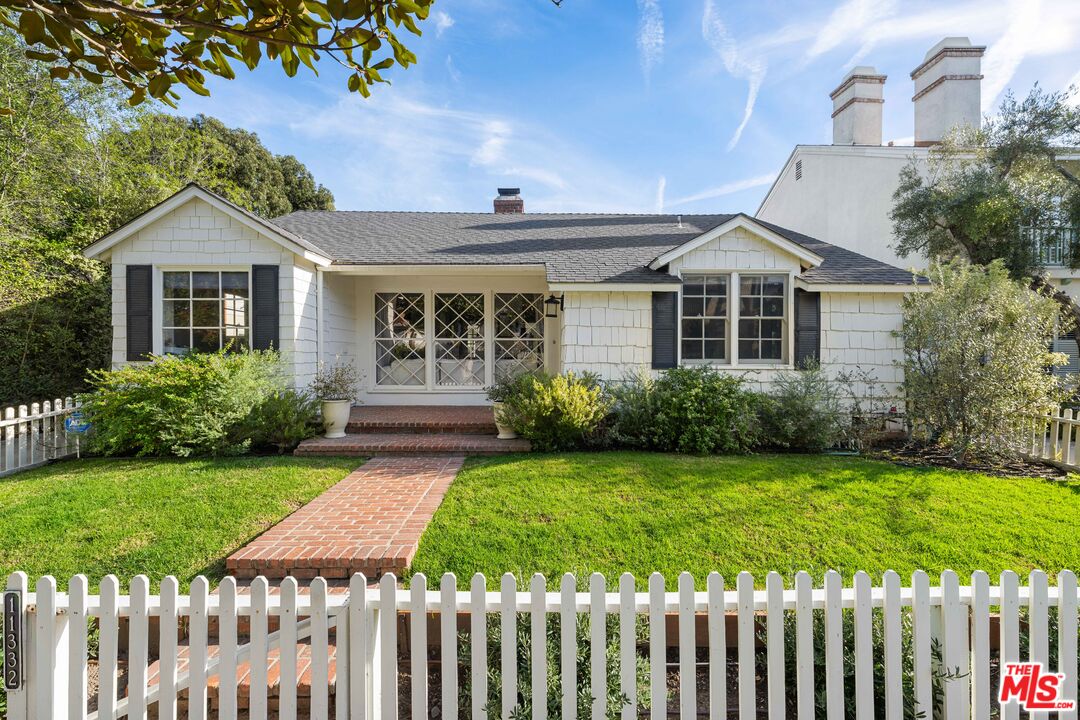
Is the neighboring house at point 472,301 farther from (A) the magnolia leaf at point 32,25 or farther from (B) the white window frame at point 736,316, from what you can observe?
(A) the magnolia leaf at point 32,25

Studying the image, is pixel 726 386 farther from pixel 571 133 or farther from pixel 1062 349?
pixel 1062 349

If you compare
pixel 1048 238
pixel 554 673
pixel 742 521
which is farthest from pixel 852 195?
pixel 554 673

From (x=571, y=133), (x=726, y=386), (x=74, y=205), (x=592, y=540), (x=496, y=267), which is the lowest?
(x=592, y=540)

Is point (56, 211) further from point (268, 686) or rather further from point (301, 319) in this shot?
point (268, 686)

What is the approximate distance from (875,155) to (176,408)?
17.0m

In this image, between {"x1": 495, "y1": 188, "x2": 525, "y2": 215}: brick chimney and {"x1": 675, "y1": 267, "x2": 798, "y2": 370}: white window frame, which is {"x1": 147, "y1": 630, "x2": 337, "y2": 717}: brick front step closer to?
{"x1": 675, "y1": 267, "x2": 798, "y2": 370}: white window frame

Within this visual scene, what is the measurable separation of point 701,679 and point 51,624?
349cm

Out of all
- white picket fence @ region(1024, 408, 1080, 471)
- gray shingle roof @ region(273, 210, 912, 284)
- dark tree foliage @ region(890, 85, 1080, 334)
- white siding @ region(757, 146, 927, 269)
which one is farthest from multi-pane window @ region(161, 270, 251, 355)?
white siding @ region(757, 146, 927, 269)

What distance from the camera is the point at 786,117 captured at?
562 inches

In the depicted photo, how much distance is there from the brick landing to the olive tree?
282 inches

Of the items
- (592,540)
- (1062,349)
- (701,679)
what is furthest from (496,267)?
(1062,349)

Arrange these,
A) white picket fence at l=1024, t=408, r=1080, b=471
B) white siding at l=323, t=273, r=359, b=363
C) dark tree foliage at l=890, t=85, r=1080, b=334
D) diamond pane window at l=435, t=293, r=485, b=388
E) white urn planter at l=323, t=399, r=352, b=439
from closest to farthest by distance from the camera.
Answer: white picket fence at l=1024, t=408, r=1080, b=471
white urn planter at l=323, t=399, r=352, b=439
white siding at l=323, t=273, r=359, b=363
dark tree foliage at l=890, t=85, r=1080, b=334
diamond pane window at l=435, t=293, r=485, b=388

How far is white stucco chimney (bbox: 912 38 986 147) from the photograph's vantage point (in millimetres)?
13203

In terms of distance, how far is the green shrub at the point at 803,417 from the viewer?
306 inches
